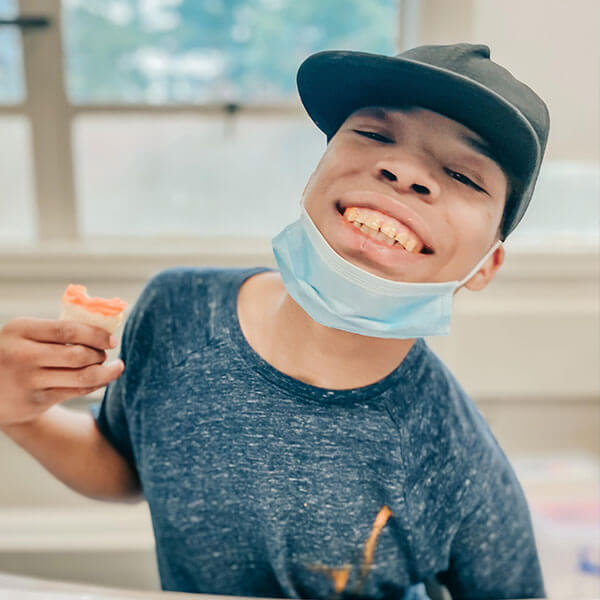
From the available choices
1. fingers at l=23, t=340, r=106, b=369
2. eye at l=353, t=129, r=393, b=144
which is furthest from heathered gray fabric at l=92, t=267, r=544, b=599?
eye at l=353, t=129, r=393, b=144

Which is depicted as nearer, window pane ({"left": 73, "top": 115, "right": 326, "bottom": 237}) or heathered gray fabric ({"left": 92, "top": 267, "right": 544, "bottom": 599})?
heathered gray fabric ({"left": 92, "top": 267, "right": 544, "bottom": 599})

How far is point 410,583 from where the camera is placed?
662 mm

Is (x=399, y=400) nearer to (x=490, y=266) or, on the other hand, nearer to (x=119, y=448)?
(x=490, y=266)

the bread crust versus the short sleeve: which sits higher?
the bread crust

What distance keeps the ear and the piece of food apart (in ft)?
0.95

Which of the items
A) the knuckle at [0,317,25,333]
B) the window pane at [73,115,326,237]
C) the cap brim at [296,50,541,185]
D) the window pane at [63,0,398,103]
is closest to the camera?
the cap brim at [296,50,541,185]

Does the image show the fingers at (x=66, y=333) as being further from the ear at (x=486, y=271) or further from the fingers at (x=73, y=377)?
the ear at (x=486, y=271)

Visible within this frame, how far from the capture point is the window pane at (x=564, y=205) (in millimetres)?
574

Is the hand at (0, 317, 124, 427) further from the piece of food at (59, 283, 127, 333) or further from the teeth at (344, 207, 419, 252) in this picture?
the teeth at (344, 207, 419, 252)

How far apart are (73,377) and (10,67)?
31.2 inches

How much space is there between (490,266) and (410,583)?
13.4 inches

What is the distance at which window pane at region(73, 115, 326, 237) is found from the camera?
3.32 feet

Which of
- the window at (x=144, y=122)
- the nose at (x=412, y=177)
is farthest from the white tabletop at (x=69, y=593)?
the window at (x=144, y=122)

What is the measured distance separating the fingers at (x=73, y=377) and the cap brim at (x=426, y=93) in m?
0.29
